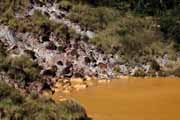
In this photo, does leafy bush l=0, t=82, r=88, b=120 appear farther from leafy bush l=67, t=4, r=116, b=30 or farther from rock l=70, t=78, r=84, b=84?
leafy bush l=67, t=4, r=116, b=30

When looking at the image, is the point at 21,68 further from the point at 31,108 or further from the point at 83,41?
the point at 31,108

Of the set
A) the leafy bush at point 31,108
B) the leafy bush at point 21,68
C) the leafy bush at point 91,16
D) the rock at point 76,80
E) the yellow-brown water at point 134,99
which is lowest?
the rock at point 76,80

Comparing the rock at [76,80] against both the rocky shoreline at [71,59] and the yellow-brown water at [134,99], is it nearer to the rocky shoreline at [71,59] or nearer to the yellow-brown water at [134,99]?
the rocky shoreline at [71,59]

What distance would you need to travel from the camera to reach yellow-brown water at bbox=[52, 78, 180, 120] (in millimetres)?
19281

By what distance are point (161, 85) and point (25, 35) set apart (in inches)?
308

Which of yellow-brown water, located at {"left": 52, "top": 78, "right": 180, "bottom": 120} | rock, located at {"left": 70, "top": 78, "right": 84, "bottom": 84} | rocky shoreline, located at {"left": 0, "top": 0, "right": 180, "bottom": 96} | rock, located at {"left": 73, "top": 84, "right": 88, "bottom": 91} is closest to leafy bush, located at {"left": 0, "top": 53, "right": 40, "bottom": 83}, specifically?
rocky shoreline, located at {"left": 0, "top": 0, "right": 180, "bottom": 96}

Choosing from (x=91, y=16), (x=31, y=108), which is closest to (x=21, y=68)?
(x=31, y=108)

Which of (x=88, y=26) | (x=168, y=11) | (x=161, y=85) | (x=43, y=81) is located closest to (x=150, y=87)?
(x=161, y=85)

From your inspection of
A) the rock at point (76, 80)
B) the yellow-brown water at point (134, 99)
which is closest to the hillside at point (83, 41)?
the rock at point (76, 80)

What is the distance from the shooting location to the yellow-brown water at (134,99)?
1928cm

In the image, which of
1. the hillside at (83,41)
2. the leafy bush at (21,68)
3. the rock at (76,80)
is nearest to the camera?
the leafy bush at (21,68)

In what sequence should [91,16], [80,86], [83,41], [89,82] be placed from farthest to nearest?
[91,16] → [83,41] → [89,82] → [80,86]

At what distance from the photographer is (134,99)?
21.5 m

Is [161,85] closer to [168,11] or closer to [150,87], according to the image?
[150,87]
